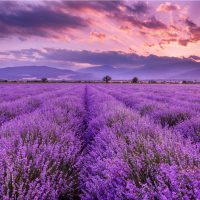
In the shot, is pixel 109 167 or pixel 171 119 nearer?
pixel 109 167

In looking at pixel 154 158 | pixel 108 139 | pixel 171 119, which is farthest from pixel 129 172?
pixel 171 119

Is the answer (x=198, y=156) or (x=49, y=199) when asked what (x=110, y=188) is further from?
(x=198, y=156)

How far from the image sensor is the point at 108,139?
3.44 meters

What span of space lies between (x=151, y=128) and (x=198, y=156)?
1.53 metres

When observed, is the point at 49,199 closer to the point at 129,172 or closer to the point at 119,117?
the point at 129,172

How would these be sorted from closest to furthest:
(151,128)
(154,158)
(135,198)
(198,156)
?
(135,198) → (198,156) → (154,158) → (151,128)

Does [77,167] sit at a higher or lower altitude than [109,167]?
lower

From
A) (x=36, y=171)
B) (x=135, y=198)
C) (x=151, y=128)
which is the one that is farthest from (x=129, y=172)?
(x=151, y=128)

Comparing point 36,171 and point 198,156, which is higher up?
point 198,156

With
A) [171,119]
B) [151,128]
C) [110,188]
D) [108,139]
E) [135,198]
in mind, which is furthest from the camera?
[171,119]

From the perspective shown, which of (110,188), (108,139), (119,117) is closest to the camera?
(110,188)

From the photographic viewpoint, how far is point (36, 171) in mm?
2414

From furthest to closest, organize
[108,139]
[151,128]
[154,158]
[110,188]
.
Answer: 1. [151,128]
2. [108,139]
3. [154,158]
4. [110,188]

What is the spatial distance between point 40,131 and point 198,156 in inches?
89.3
